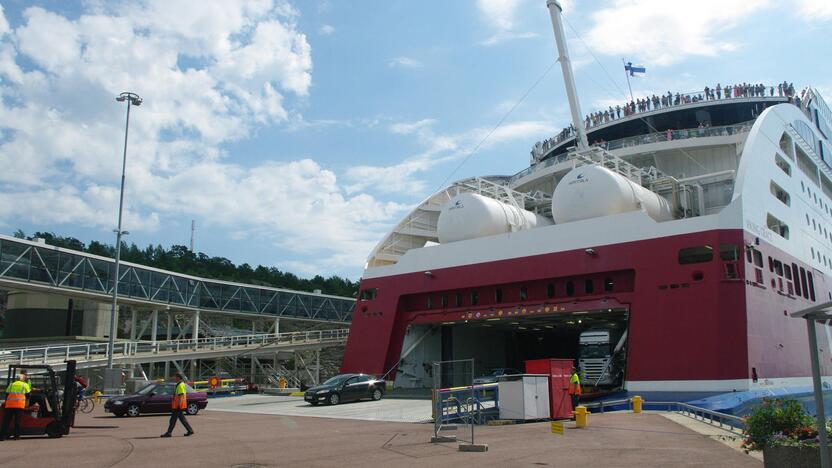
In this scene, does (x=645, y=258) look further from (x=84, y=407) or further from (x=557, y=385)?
(x=84, y=407)

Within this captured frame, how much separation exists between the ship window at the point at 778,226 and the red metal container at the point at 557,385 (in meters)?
11.6

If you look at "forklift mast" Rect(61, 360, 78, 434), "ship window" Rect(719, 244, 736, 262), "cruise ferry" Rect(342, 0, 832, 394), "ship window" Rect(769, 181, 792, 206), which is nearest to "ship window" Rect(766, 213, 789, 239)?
"cruise ferry" Rect(342, 0, 832, 394)

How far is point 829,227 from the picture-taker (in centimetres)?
3534

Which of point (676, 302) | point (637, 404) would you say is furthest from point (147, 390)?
point (676, 302)

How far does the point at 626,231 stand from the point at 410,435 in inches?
487

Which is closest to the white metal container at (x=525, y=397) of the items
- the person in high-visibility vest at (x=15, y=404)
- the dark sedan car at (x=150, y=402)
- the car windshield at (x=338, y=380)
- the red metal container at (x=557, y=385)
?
the red metal container at (x=557, y=385)

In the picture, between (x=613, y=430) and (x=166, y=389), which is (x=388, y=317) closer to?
(x=166, y=389)

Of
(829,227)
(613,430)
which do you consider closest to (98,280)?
(613,430)

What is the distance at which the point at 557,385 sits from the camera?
61.5ft

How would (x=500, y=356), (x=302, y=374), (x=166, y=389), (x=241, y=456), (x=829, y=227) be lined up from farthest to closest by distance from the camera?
(x=302, y=374) < (x=500, y=356) < (x=829, y=227) < (x=166, y=389) < (x=241, y=456)

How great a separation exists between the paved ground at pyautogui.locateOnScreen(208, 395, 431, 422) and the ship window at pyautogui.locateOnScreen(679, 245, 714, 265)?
32.2 feet

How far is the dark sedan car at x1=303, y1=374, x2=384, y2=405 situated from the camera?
81.1 ft

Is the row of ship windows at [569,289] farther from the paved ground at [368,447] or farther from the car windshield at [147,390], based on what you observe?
the car windshield at [147,390]

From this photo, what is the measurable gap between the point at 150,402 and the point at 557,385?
12.9 metres
